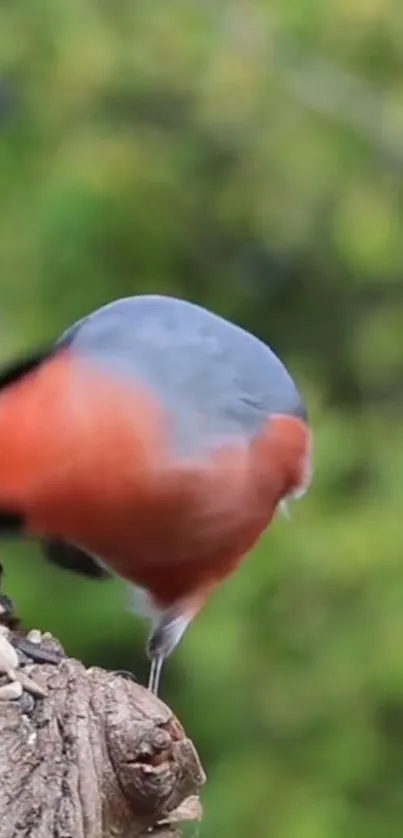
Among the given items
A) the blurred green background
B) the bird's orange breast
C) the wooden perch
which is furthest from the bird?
the blurred green background

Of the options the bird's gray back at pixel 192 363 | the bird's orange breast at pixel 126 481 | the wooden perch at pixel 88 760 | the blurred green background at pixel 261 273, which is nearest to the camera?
the wooden perch at pixel 88 760

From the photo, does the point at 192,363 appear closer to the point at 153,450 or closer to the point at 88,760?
the point at 153,450

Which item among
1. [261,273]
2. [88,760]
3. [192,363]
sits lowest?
[261,273]

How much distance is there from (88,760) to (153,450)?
0.70ft

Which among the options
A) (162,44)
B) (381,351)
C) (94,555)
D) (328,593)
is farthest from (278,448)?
(162,44)

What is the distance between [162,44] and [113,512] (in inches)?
53.2

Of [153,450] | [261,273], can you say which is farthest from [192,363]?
[261,273]

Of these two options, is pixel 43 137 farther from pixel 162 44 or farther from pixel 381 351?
pixel 381 351

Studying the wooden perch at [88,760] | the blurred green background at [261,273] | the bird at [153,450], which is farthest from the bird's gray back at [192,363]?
the blurred green background at [261,273]

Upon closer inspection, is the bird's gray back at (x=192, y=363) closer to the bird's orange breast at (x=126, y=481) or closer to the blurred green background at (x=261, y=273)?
the bird's orange breast at (x=126, y=481)

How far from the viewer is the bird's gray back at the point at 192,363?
107 cm

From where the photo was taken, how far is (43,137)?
2.37m

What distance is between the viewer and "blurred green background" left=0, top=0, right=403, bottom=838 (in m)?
Answer: 1.90

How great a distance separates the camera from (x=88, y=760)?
88 cm
